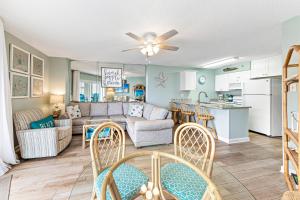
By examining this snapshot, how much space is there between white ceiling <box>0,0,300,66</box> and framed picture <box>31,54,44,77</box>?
52 cm

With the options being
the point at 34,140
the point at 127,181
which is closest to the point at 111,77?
the point at 34,140

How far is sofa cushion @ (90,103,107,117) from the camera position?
478 centimetres

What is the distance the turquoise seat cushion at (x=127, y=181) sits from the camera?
1.01 meters

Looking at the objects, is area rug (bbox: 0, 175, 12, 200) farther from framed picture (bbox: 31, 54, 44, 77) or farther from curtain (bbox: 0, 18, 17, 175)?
framed picture (bbox: 31, 54, 44, 77)

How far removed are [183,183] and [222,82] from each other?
5.53m

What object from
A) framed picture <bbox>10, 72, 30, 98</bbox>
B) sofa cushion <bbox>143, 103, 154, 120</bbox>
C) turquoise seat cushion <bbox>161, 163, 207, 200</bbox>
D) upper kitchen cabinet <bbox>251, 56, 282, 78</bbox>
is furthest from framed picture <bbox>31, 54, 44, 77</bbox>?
upper kitchen cabinet <bbox>251, 56, 282, 78</bbox>

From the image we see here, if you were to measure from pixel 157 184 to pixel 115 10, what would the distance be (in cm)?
207

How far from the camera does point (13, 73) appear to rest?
2.70 metres

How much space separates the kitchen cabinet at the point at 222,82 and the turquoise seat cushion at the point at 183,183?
5171 millimetres

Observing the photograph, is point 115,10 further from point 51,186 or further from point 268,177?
point 268,177

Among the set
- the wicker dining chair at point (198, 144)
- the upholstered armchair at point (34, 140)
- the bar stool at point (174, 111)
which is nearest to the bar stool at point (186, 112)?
the bar stool at point (174, 111)

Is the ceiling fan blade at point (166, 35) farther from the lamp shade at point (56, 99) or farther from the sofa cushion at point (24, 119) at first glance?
the lamp shade at point (56, 99)

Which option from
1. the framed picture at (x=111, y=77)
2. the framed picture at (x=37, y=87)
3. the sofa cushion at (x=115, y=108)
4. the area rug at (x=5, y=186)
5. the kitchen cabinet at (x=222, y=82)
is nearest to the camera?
the area rug at (x=5, y=186)

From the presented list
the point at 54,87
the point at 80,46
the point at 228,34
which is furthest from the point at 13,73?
the point at 228,34
